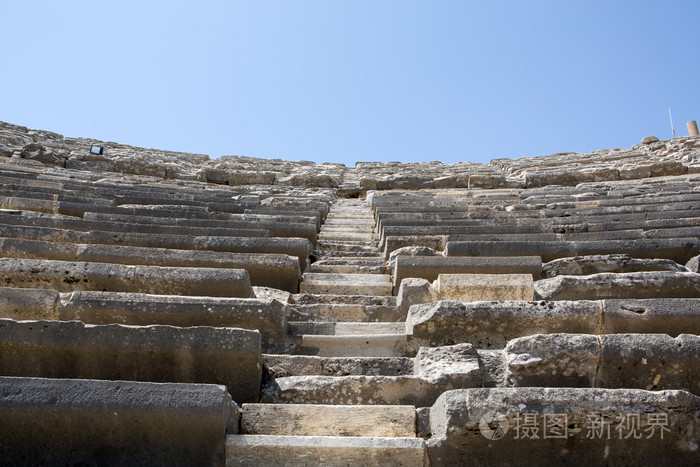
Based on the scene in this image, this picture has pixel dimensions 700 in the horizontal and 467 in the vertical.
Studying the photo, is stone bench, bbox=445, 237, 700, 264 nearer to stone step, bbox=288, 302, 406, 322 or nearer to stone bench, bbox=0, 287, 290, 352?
stone step, bbox=288, 302, 406, 322

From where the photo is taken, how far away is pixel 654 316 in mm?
2486

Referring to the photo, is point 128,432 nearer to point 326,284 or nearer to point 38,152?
point 326,284

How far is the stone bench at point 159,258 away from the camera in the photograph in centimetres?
320

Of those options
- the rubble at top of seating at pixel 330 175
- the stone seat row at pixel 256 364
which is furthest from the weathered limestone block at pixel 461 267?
the rubble at top of seating at pixel 330 175

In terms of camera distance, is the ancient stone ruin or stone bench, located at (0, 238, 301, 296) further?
stone bench, located at (0, 238, 301, 296)

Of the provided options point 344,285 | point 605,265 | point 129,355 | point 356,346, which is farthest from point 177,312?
point 605,265

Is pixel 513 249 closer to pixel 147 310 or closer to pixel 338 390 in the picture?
pixel 338 390

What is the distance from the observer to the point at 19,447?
1.84 metres

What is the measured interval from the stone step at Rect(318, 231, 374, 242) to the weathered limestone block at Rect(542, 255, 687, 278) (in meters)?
1.65

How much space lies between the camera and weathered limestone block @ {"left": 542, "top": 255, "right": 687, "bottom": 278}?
128 inches

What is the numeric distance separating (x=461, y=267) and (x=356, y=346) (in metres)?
0.98

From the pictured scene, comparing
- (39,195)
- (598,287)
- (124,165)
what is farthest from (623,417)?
(124,165)

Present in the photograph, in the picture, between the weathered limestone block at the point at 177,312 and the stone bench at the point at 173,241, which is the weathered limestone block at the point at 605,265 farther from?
the weathered limestone block at the point at 177,312

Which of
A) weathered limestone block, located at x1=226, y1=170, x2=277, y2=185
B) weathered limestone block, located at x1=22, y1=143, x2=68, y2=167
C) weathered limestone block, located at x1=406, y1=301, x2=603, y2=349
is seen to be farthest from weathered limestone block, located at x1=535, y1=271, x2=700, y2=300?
weathered limestone block, located at x1=22, y1=143, x2=68, y2=167
